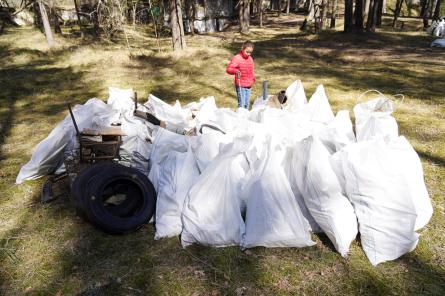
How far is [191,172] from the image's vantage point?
3.55 metres

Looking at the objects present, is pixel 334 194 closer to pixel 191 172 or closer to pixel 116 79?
pixel 191 172

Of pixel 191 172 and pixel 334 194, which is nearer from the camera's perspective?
pixel 334 194

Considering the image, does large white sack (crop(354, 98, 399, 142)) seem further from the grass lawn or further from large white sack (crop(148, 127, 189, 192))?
→ large white sack (crop(148, 127, 189, 192))

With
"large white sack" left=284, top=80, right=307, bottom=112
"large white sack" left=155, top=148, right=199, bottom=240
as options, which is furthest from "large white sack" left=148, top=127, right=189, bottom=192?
"large white sack" left=284, top=80, right=307, bottom=112

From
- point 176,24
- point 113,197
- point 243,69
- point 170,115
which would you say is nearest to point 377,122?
point 170,115

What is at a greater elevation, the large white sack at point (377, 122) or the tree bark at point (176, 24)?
the tree bark at point (176, 24)

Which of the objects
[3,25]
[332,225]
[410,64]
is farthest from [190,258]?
[3,25]

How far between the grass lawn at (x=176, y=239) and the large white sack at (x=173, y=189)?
167mm

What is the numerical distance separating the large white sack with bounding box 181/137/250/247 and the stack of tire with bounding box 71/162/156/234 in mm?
546

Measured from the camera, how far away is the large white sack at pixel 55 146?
4.38 m

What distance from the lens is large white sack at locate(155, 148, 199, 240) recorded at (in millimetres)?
3282

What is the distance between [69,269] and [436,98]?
792 cm

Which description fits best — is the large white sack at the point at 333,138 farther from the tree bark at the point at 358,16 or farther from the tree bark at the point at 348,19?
the tree bark at the point at 348,19

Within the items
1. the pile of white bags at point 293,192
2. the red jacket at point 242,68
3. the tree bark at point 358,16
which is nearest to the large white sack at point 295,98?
the red jacket at point 242,68
